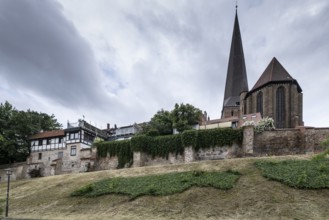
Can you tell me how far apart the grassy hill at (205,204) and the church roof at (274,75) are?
20.9m

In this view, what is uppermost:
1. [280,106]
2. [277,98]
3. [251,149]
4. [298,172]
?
[277,98]

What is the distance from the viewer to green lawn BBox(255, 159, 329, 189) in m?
19.5

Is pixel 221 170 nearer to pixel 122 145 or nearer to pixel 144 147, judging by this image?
pixel 144 147

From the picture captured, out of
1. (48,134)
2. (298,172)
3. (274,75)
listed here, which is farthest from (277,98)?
(48,134)

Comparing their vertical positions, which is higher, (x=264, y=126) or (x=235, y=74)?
(x=235, y=74)

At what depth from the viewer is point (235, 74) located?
61875 millimetres

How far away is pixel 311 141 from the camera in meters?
30.1

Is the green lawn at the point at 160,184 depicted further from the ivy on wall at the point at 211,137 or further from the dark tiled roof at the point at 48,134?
the dark tiled roof at the point at 48,134

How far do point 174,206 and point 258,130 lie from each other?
637 inches

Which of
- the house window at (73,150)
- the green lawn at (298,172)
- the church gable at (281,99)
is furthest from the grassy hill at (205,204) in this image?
the church gable at (281,99)

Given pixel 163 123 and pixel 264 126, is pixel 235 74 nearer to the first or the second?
pixel 163 123

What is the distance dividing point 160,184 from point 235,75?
42.5 meters

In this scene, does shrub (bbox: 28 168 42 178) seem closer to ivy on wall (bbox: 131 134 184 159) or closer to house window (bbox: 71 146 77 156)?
house window (bbox: 71 146 77 156)

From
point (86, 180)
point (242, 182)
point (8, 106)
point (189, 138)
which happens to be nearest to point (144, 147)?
point (189, 138)
